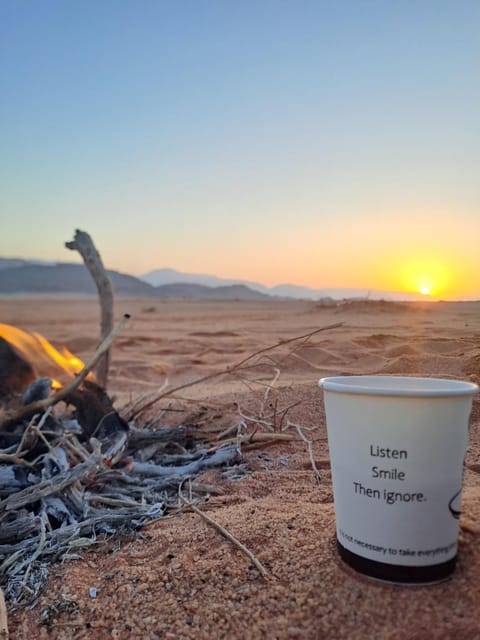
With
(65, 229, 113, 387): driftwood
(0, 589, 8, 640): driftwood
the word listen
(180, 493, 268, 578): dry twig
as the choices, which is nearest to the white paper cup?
the word listen

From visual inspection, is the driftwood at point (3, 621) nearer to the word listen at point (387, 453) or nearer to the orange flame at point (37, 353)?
the word listen at point (387, 453)

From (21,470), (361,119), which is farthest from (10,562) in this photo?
(361,119)

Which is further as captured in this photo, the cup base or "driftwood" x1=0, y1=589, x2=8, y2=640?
"driftwood" x1=0, y1=589, x2=8, y2=640

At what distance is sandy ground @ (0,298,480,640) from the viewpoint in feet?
4.59

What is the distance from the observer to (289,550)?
1.76 metres

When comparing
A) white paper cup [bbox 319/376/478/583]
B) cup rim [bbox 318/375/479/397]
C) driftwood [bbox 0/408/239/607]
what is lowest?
Result: driftwood [bbox 0/408/239/607]

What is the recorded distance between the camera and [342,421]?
1505mm

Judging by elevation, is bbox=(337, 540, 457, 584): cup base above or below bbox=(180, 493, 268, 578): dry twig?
above

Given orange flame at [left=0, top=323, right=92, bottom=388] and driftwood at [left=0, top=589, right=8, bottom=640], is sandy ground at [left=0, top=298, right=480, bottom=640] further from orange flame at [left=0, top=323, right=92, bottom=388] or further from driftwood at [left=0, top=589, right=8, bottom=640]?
orange flame at [left=0, top=323, right=92, bottom=388]

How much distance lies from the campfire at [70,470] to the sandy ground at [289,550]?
0.40ft

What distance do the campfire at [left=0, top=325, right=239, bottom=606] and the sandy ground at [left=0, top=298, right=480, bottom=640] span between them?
0.12 metres

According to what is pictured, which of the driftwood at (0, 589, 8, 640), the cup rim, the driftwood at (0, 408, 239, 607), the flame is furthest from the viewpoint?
the flame

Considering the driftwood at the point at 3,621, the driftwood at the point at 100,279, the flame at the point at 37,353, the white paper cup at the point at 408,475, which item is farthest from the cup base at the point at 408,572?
the driftwood at the point at 100,279

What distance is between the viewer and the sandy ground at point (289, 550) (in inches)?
55.1
